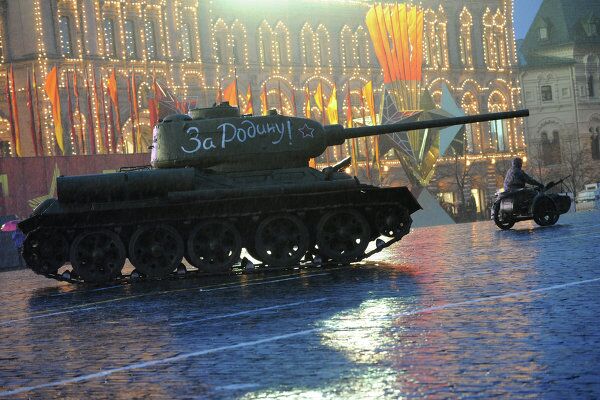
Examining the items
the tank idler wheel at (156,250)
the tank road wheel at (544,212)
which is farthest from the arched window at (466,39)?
the tank idler wheel at (156,250)

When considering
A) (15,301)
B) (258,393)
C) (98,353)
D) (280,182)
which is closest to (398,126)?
(280,182)

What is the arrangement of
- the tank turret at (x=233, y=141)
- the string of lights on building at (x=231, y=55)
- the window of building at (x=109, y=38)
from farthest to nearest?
1. the window of building at (x=109, y=38)
2. the string of lights on building at (x=231, y=55)
3. the tank turret at (x=233, y=141)

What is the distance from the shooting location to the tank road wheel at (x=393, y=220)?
62.7 feet

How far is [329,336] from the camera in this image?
976cm

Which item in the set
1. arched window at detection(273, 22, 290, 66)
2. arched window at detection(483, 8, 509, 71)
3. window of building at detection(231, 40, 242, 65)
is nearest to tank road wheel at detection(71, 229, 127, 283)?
window of building at detection(231, 40, 242, 65)

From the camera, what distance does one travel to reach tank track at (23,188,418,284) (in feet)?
60.1

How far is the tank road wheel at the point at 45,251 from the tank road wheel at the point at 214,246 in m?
2.02

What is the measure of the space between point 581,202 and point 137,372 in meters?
59.9

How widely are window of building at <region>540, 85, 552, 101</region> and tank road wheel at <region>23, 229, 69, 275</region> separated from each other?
72.9 m

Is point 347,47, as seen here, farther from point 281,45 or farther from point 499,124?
point 499,124

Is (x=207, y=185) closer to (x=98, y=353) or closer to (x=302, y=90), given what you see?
(x=98, y=353)

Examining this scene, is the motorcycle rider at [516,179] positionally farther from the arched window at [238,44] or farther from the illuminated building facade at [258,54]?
the arched window at [238,44]

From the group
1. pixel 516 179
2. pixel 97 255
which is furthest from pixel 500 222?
pixel 97 255

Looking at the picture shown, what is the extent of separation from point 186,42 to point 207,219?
45.5 meters
